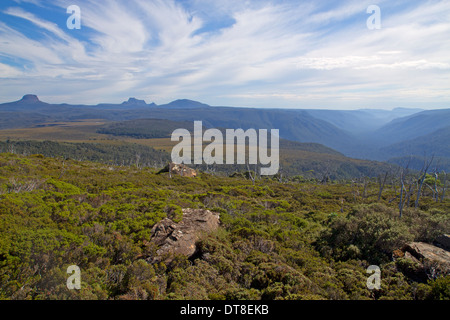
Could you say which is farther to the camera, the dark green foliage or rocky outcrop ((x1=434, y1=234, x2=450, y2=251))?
rocky outcrop ((x1=434, y1=234, x2=450, y2=251))

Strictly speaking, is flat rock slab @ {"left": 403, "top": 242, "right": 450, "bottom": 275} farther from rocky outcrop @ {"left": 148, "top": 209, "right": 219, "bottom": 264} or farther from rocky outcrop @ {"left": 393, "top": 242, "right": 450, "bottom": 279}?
rocky outcrop @ {"left": 148, "top": 209, "right": 219, "bottom": 264}

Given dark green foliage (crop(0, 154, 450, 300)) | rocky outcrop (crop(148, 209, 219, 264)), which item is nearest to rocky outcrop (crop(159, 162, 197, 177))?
dark green foliage (crop(0, 154, 450, 300))

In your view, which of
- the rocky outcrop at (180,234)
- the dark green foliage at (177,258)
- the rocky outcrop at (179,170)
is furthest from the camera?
the rocky outcrop at (179,170)

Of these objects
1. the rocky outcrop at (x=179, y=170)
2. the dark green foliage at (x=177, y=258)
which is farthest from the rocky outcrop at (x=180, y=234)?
the rocky outcrop at (x=179, y=170)

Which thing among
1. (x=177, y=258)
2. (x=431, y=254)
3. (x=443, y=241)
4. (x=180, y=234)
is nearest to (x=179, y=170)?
(x=180, y=234)

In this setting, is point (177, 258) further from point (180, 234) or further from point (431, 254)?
point (431, 254)

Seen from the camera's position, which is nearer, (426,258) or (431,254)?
(426,258)

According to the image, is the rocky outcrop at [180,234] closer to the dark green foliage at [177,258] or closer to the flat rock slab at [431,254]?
the dark green foliage at [177,258]
